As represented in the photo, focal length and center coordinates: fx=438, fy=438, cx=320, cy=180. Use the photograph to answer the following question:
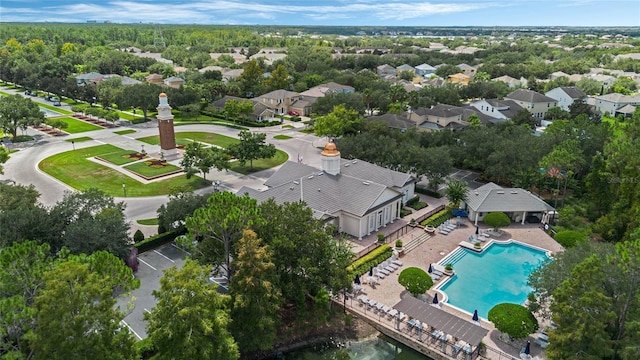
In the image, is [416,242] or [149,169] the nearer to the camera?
[416,242]

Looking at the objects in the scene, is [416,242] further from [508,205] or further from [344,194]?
[508,205]

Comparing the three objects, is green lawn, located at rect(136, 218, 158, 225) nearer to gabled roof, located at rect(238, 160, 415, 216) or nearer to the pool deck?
gabled roof, located at rect(238, 160, 415, 216)

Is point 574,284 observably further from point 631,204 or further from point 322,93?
point 322,93

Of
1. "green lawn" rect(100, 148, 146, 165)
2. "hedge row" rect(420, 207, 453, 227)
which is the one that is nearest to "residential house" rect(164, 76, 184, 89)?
"green lawn" rect(100, 148, 146, 165)

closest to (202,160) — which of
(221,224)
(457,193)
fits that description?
(221,224)

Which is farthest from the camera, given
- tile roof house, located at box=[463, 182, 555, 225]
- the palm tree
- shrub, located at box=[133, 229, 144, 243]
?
the palm tree

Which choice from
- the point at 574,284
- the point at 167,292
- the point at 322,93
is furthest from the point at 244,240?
the point at 322,93
